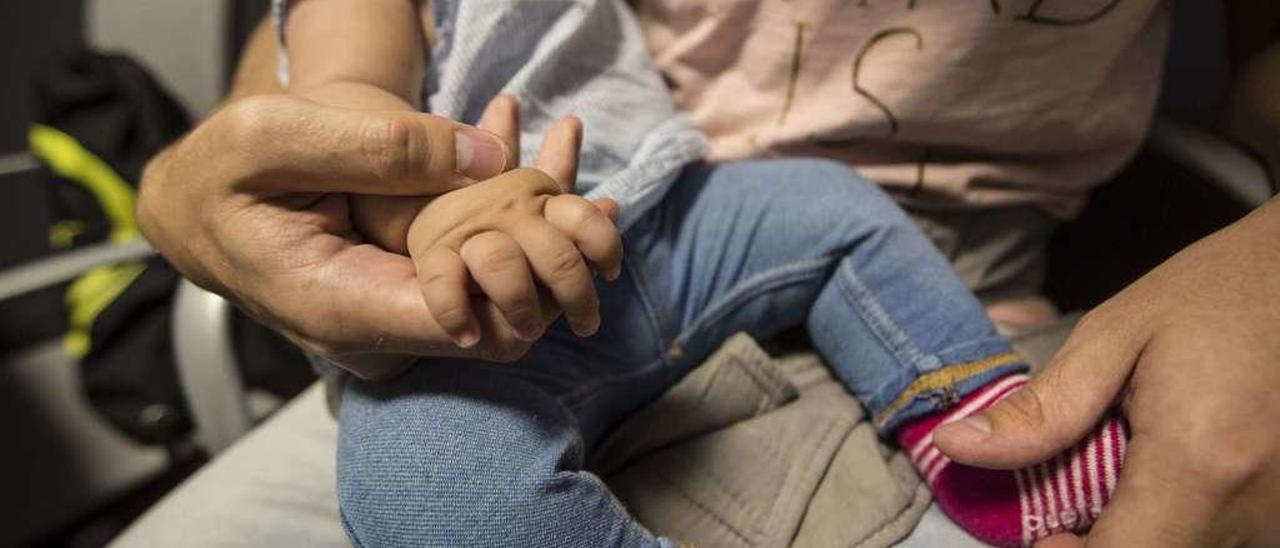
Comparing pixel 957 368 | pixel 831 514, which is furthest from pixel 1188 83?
pixel 831 514

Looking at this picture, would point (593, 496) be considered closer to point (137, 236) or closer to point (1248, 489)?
point (1248, 489)

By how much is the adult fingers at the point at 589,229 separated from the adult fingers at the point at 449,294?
0.14ft

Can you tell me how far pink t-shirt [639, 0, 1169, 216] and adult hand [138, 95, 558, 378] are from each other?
224mm

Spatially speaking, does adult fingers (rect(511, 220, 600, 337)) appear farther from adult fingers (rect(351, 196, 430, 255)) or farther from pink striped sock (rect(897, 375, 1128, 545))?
pink striped sock (rect(897, 375, 1128, 545))

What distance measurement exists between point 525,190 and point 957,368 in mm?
259

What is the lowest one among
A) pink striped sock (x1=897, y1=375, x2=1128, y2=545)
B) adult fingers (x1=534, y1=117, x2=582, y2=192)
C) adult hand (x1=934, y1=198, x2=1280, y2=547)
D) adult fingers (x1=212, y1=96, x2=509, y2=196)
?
pink striped sock (x1=897, y1=375, x2=1128, y2=545)

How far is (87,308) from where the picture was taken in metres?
0.90

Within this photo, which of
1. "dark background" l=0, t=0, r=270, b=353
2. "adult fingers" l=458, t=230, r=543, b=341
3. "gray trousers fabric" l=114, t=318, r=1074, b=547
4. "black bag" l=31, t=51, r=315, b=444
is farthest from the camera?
"dark background" l=0, t=0, r=270, b=353

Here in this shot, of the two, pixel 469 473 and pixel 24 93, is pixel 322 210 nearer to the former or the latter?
pixel 469 473

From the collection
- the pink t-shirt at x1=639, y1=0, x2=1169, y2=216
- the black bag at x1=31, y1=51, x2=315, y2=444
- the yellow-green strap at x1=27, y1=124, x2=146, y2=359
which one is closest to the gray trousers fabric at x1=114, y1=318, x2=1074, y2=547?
the pink t-shirt at x1=639, y1=0, x2=1169, y2=216

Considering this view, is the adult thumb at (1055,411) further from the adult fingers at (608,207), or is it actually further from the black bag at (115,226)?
the black bag at (115,226)

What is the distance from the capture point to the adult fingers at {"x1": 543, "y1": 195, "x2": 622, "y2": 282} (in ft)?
1.11

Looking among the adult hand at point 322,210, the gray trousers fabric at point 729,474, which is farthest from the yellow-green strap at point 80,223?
the adult hand at point 322,210

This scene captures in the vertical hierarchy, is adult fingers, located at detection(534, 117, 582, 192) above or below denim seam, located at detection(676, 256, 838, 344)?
above
